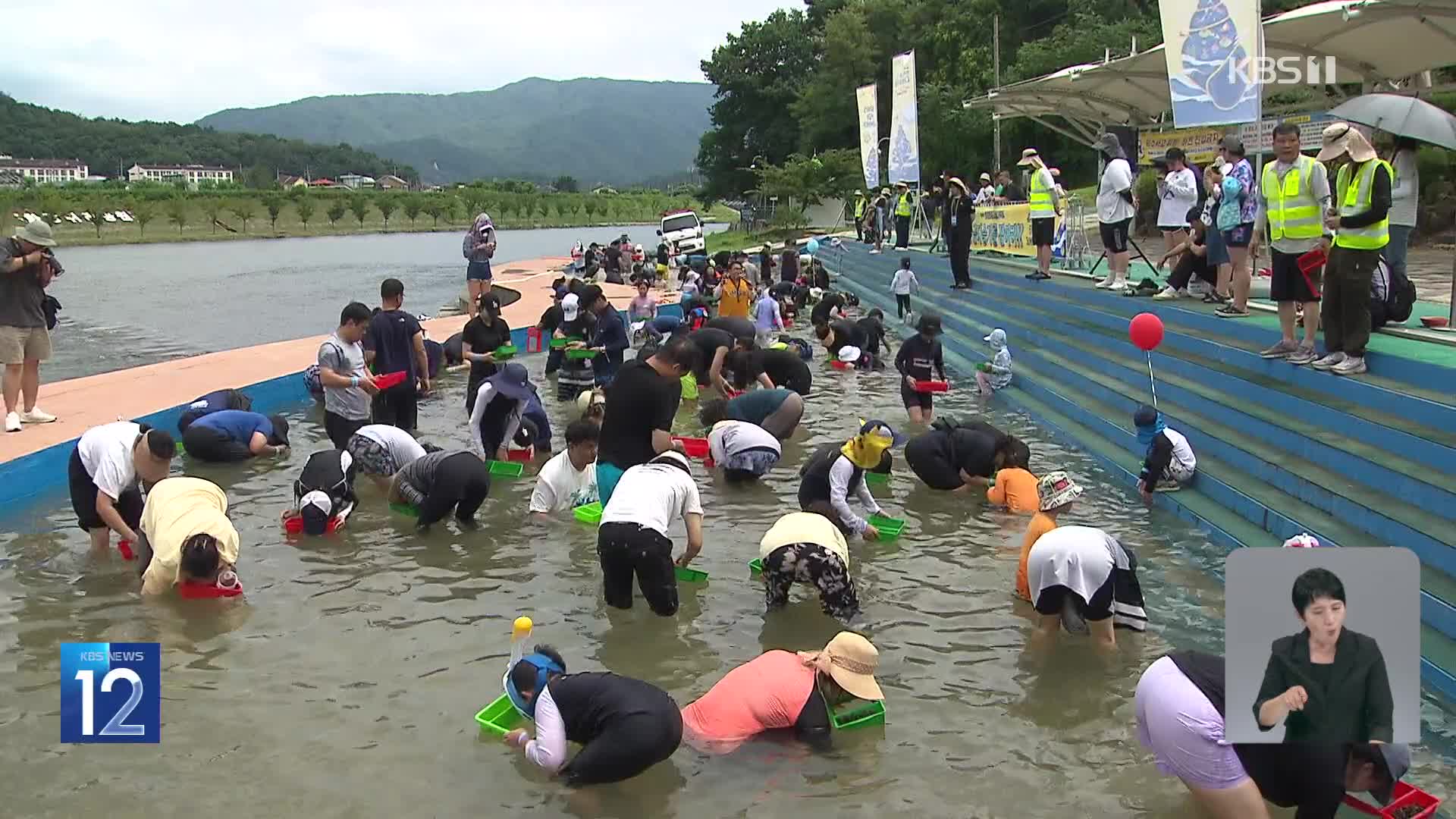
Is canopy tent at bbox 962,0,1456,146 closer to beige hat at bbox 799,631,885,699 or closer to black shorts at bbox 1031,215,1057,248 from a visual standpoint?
black shorts at bbox 1031,215,1057,248

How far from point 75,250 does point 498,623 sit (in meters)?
56.1

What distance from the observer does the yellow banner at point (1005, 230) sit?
1808cm

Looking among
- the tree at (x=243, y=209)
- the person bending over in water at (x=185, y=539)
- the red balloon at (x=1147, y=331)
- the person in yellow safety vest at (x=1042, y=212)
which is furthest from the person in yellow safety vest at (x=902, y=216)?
the tree at (x=243, y=209)

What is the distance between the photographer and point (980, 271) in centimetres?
1767

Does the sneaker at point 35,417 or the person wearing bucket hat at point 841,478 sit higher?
the sneaker at point 35,417

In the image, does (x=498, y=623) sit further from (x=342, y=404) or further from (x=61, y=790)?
(x=342, y=404)

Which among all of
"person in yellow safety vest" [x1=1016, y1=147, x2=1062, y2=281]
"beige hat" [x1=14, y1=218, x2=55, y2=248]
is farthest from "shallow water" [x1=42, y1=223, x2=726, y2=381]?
"person in yellow safety vest" [x1=1016, y1=147, x2=1062, y2=281]

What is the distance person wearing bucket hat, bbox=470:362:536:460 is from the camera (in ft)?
29.7

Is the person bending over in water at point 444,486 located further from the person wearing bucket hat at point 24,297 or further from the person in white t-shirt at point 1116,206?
the person in white t-shirt at point 1116,206

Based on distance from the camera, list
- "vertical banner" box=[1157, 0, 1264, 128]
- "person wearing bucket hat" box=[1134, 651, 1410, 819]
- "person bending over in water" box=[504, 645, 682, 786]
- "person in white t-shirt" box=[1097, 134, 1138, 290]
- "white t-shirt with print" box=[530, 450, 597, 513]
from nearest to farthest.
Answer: "person wearing bucket hat" box=[1134, 651, 1410, 819] < "person bending over in water" box=[504, 645, 682, 786] < "white t-shirt with print" box=[530, 450, 597, 513] < "vertical banner" box=[1157, 0, 1264, 128] < "person in white t-shirt" box=[1097, 134, 1138, 290]

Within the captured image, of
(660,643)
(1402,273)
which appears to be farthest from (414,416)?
(1402,273)

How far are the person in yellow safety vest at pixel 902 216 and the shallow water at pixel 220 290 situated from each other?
10.6 meters

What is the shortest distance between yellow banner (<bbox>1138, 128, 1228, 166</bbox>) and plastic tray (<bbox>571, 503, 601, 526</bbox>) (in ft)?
45.1

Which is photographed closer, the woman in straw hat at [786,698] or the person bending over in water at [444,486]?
the woman in straw hat at [786,698]
